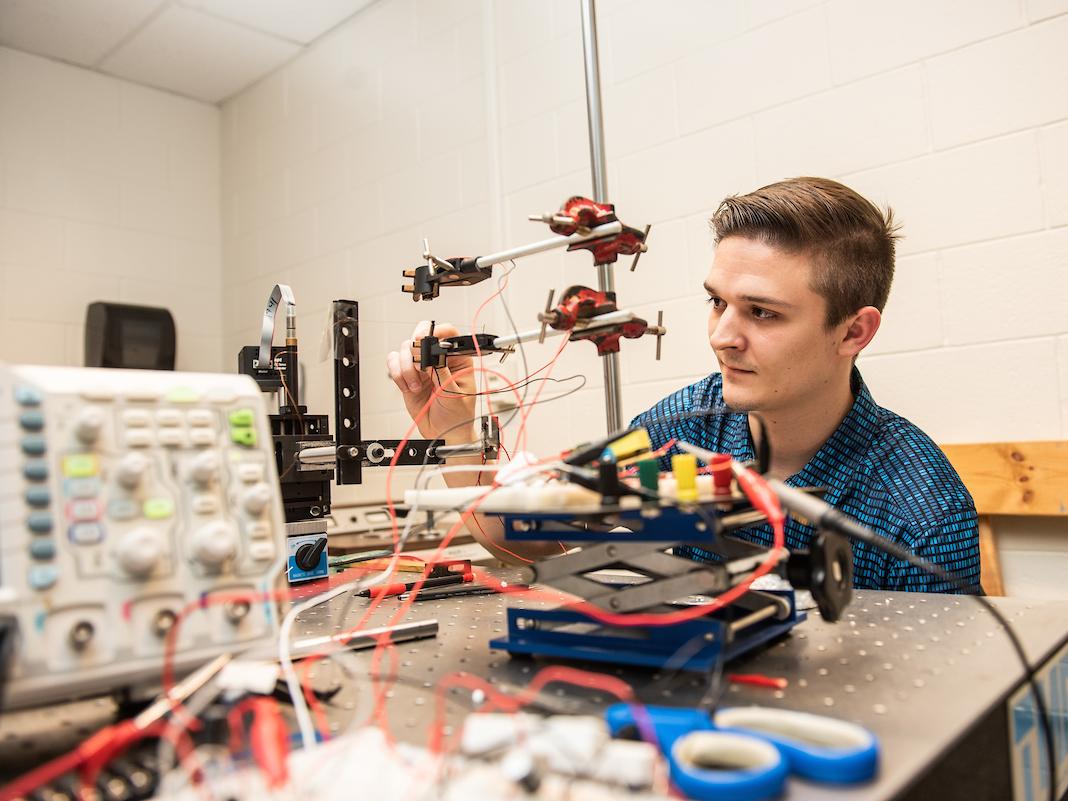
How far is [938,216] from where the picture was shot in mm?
1602

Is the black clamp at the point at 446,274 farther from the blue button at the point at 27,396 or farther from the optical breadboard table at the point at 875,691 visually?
the blue button at the point at 27,396

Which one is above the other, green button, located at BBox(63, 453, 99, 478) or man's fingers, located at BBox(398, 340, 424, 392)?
man's fingers, located at BBox(398, 340, 424, 392)

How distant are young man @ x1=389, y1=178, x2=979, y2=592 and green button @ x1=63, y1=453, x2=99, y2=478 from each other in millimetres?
790

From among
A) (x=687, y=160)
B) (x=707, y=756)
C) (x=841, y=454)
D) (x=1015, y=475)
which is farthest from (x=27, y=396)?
(x=687, y=160)

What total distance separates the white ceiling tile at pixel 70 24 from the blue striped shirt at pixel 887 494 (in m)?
2.80

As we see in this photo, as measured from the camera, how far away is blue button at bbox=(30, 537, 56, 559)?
49 centimetres

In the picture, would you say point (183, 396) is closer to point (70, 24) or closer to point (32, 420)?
point (32, 420)

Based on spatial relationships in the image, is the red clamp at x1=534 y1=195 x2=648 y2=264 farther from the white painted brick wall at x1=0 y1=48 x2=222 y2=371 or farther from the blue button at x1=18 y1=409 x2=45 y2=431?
the white painted brick wall at x1=0 y1=48 x2=222 y2=371

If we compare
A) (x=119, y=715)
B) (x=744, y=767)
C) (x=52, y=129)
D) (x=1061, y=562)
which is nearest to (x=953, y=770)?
(x=744, y=767)

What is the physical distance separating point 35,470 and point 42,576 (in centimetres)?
7

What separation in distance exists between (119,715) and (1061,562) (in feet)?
5.02

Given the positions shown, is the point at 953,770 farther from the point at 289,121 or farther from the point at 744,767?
the point at 289,121

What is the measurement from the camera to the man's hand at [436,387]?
1.30 m

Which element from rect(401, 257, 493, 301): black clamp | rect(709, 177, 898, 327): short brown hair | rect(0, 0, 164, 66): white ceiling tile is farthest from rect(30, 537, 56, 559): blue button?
rect(0, 0, 164, 66): white ceiling tile
